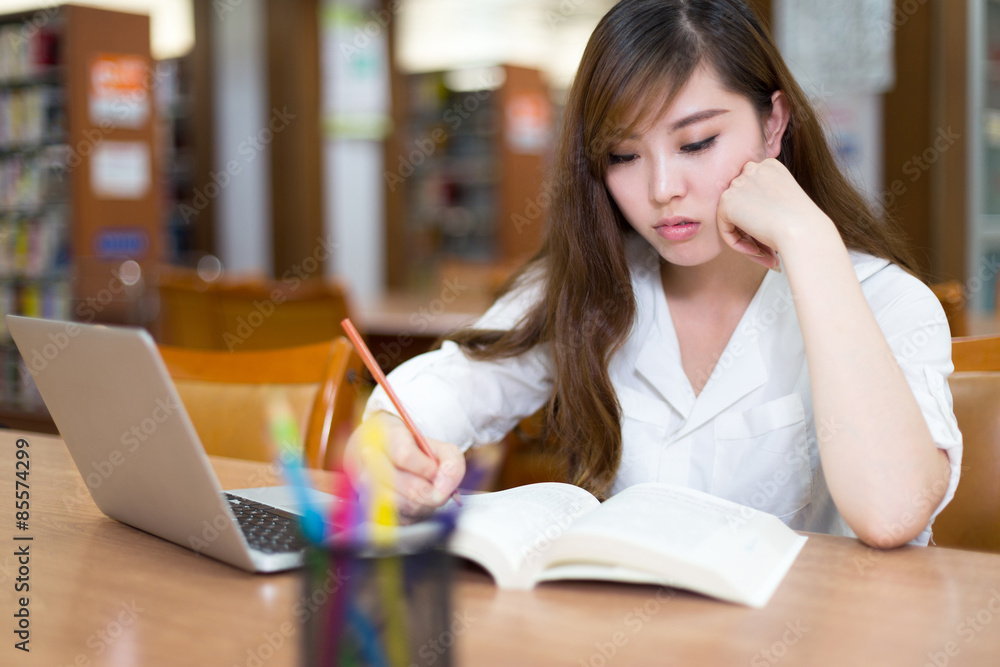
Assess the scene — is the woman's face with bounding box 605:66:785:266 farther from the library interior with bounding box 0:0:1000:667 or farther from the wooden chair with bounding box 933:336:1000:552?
the wooden chair with bounding box 933:336:1000:552

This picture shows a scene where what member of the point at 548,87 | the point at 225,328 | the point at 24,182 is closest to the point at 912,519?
the point at 225,328

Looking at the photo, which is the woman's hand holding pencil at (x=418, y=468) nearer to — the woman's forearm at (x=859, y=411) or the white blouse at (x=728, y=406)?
the white blouse at (x=728, y=406)

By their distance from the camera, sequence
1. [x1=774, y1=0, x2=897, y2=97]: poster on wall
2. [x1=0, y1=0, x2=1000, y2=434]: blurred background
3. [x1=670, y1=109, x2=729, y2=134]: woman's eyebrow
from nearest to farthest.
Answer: [x1=670, y1=109, x2=729, y2=134]: woman's eyebrow
[x1=0, y1=0, x2=1000, y2=434]: blurred background
[x1=774, y1=0, x2=897, y2=97]: poster on wall

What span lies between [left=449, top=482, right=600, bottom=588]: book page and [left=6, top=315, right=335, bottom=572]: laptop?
158mm

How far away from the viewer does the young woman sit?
41.4 inches

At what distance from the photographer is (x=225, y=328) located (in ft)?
9.97

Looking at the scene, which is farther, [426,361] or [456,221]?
[456,221]

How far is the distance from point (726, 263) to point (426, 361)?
48cm

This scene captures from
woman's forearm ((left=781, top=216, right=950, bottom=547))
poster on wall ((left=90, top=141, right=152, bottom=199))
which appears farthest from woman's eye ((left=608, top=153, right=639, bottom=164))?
poster on wall ((left=90, top=141, right=152, bottom=199))

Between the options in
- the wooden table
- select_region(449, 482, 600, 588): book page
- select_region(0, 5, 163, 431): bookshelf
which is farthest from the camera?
select_region(0, 5, 163, 431): bookshelf

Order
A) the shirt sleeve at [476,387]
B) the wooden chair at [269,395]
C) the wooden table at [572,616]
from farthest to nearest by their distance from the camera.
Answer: the wooden chair at [269,395] < the shirt sleeve at [476,387] < the wooden table at [572,616]

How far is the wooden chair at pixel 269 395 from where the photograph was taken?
1.44m

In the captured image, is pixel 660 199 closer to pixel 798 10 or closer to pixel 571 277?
pixel 571 277

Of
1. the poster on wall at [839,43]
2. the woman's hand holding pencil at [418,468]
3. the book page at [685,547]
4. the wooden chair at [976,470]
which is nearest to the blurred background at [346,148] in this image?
the poster on wall at [839,43]
